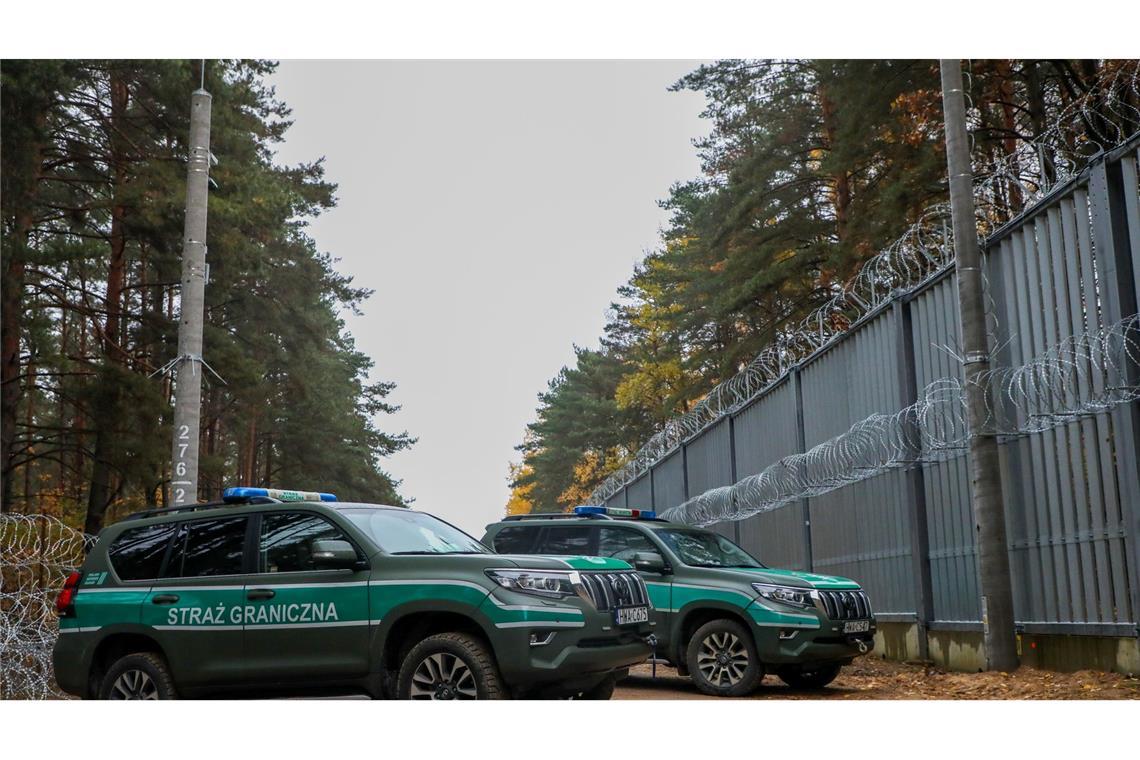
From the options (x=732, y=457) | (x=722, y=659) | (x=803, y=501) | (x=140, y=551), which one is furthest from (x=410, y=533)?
(x=732, y=457)

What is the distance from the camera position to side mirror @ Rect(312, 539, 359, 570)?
8688 mm

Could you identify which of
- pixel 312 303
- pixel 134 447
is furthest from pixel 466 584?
pixel 312 303

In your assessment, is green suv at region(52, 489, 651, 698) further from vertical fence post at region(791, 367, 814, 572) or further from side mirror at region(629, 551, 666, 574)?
vertical fence post at region(791, 367, 814, 572)

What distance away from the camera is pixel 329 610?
28.8 ft


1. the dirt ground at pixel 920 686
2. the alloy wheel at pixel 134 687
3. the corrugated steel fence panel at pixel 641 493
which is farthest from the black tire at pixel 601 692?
the corrugated steel fence panel at pixel 641 493

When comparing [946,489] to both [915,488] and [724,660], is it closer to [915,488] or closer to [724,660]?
[915,488]

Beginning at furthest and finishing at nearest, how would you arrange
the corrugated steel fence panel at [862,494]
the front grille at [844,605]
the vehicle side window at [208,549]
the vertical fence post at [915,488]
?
the corrugated steel fence panel at [862,494], the vertical fence post at [915,488], the front grille at [844,605], the vehicle side window at [208,549]

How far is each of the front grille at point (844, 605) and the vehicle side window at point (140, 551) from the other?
6.22m

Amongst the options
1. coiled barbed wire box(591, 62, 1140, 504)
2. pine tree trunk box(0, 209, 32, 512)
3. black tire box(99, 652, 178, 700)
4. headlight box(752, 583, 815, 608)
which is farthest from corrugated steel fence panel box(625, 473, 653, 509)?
black tire box(99, 652, 178, 700)

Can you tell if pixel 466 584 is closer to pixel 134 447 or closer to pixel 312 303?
pixel 134 447

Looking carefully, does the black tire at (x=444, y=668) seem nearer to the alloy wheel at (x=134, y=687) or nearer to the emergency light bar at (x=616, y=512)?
the alloy wheel at (x=134, y=687)

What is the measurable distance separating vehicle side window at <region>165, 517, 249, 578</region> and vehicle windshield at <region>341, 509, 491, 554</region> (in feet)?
3.12

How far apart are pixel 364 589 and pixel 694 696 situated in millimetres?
4507

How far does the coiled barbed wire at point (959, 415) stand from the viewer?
10.3m
